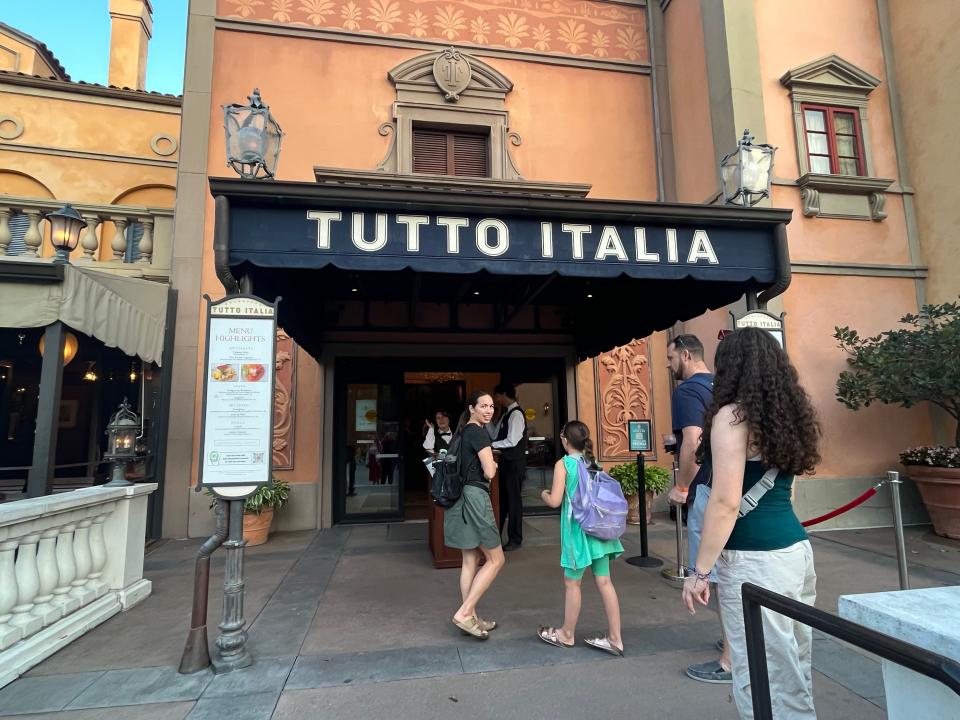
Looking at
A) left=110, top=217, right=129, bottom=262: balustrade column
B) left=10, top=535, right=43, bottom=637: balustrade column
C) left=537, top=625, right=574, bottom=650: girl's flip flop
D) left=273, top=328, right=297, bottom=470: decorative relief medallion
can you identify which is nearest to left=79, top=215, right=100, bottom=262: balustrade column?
left=110, top=217, right=129, bottom=262: balustrade column

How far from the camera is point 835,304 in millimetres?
7883

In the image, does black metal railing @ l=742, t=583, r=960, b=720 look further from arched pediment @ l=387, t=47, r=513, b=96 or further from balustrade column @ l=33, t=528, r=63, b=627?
arched pediment @ l=387, t=47, r=513, b=96

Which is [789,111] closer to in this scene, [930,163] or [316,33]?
[930,163]

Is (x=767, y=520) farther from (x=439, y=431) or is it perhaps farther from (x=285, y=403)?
(x=285, y=403)

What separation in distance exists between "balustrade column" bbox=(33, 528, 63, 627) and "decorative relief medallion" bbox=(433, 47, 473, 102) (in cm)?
795

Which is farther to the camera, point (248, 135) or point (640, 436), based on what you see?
point (640, 436)

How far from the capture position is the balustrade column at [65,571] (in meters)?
3.88

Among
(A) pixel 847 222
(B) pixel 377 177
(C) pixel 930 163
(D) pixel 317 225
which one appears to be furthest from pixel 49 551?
(C) pixel 930 163

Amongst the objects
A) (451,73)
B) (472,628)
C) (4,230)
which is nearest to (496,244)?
(472,628)

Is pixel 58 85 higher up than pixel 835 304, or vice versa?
pixel 58 85

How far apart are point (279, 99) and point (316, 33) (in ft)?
4.33

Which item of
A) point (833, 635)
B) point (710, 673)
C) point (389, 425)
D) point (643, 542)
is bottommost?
point (710, 673)

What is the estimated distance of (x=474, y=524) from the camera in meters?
3.84

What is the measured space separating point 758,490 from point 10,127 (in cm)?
1278
